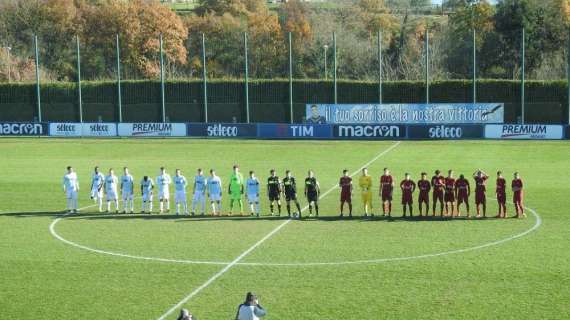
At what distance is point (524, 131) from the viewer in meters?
50.5

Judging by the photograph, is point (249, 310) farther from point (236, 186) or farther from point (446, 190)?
point (236, 186)

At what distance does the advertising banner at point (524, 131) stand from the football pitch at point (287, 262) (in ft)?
49.0

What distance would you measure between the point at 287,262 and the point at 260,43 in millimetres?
66947

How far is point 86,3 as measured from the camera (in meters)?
93.9

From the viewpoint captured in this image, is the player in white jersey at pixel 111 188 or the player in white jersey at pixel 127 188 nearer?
the player in white jersey at pixel 127 188

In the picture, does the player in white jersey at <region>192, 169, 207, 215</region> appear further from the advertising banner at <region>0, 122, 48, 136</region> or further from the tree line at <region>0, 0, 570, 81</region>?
the tree line at <region>0, 0, 570, 81</region>

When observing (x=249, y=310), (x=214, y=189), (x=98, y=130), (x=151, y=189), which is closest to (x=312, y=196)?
(x=214, y=189)

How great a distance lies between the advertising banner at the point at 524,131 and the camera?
4988 cm

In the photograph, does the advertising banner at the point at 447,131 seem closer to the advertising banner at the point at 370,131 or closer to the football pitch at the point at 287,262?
the advertising banner at the point at 370,131

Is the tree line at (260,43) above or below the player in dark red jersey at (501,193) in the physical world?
above

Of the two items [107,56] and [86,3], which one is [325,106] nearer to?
[107,56]

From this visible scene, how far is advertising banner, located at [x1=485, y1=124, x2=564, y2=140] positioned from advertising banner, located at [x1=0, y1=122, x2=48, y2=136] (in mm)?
32379

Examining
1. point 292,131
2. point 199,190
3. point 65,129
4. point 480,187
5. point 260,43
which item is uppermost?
point 260,43

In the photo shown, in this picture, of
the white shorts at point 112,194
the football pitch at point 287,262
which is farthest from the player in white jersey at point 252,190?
the white shorts at point 112,194
